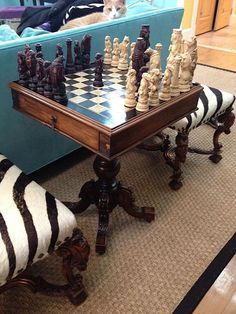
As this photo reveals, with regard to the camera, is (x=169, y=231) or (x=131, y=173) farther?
(x=131, y=173)

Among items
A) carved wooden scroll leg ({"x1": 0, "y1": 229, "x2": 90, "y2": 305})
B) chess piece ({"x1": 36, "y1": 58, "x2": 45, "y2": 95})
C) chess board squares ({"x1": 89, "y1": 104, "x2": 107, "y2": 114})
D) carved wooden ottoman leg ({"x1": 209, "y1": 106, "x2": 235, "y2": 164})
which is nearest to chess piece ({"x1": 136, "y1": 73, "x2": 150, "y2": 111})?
chess board squares ({"x1": 89, "y1": 104, "x2": 107, "y2": 114})

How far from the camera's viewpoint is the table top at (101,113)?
3.14ft

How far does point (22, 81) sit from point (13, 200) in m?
0.45

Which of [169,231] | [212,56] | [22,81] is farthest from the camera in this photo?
[212,56]

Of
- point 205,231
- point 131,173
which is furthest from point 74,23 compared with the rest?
point 205,231

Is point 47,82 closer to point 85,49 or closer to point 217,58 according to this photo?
point 85,49

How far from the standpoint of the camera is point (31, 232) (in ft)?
2.81

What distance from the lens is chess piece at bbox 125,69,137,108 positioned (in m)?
1.01

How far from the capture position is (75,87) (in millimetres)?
1167

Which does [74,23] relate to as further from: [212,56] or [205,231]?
[212,56]

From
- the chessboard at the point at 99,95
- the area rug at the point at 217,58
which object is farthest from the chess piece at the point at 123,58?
the area rug at the point at 217,58

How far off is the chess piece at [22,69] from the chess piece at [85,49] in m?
0.28

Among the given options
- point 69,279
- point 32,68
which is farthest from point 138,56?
point 69,279

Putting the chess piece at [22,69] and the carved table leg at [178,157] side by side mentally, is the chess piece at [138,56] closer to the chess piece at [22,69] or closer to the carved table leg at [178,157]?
the chess piece at [22,69]
